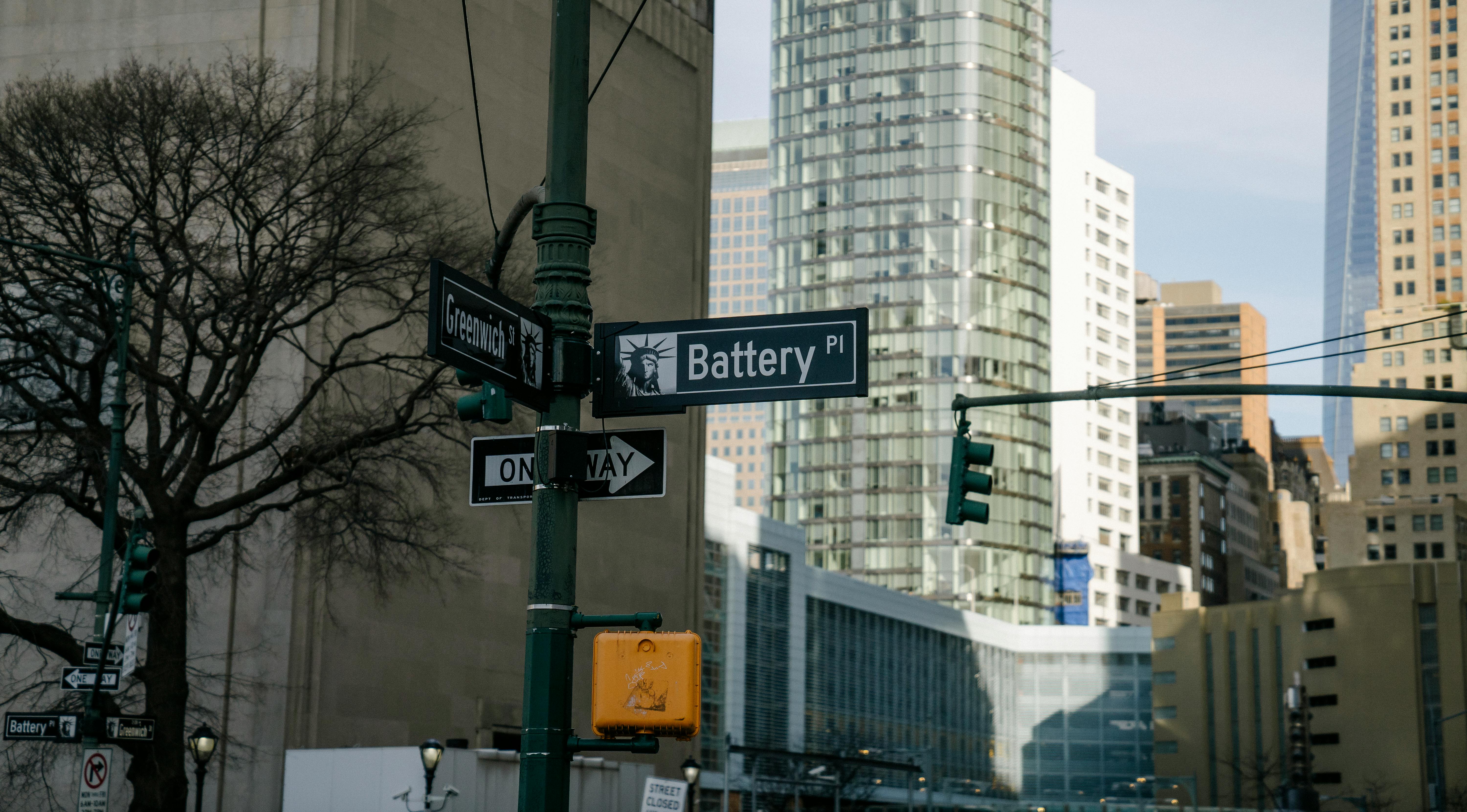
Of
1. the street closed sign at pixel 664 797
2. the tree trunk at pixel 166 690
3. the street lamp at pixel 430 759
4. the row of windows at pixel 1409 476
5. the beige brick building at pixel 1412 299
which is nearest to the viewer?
the street closed sign at pixel 664 797

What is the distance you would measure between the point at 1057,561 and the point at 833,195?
45.5 meters

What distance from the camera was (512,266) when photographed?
43.5m

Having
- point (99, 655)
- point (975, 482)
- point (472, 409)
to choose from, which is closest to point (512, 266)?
point (99, 655)

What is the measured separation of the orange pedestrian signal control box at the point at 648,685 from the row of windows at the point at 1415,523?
173m

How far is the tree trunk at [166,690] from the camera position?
2855 centimetres

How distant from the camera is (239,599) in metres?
47.6

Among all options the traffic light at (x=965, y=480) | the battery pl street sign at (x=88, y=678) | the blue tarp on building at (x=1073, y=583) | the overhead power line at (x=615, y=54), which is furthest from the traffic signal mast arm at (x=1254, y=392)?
the blue tarp on building at (x=1073, y=583)

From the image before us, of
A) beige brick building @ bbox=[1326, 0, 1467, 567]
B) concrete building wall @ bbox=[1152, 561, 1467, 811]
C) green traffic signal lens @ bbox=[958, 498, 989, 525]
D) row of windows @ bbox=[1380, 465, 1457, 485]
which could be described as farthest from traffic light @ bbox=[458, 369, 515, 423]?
row of windows @ bbox=[1380, 465, 1457, 485]

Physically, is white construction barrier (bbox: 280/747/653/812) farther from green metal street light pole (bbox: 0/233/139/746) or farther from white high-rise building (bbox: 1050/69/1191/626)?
white high-rise building (bbox: 1050/69/1191/626)

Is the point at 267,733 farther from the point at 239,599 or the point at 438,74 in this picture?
the point at 438,74

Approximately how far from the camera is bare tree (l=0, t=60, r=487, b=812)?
29.5 metres

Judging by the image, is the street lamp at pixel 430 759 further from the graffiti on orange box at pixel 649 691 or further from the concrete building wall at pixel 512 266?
the graffiti on orange box at pixel 649 691

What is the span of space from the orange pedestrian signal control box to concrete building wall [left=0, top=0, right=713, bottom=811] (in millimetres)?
32180

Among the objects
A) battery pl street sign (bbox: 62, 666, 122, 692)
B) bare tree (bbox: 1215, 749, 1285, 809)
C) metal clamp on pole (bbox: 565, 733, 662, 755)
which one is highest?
battery pl street sign (bbox: 62, 666, 122, 692)
